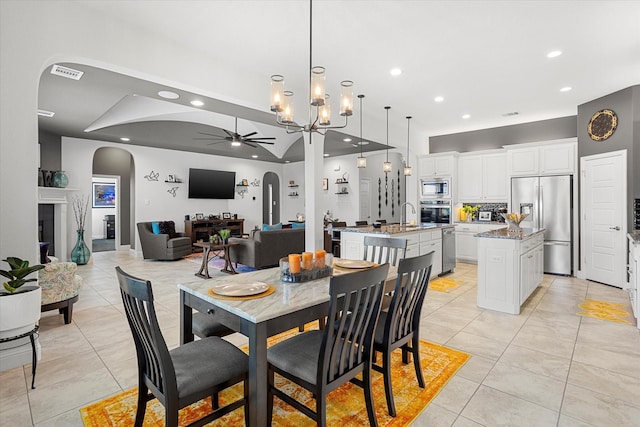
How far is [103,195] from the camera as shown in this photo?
36.0 ft

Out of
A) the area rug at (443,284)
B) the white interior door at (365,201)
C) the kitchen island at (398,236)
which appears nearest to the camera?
the kitchen island at (398,236)

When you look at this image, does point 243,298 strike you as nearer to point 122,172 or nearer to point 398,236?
point 398,236

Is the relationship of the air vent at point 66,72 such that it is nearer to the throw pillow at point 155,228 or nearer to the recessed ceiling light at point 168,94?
the recessed ceiling light at point 168,94

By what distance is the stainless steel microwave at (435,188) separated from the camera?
711 cm

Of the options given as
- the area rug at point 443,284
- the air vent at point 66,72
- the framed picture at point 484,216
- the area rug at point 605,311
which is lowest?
the area rug at point 605,311

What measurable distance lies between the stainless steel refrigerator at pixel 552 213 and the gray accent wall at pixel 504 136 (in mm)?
1204

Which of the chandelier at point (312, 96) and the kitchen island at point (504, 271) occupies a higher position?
the chandelier at point (312, 96)

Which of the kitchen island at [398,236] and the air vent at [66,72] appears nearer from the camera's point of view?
the air vent at [66,72]

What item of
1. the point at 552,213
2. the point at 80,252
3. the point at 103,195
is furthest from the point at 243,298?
the point at 103,195

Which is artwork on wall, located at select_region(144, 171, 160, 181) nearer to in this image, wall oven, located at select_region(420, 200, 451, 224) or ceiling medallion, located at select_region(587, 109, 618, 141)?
wall oven, located at select_region(420, 200, 451, 224)

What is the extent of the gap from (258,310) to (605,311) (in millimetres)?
4259

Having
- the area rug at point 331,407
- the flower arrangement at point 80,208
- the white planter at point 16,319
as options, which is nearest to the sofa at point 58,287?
the white planter at point 16,319

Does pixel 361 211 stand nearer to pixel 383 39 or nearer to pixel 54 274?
pixel 383 39

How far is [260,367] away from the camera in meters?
1.49
